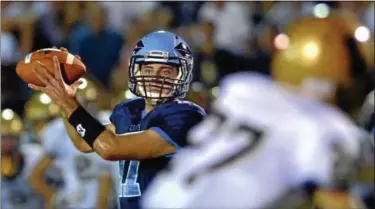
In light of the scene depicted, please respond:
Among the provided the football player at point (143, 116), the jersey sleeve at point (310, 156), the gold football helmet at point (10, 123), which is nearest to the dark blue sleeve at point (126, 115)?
the football player at point (143, 116)

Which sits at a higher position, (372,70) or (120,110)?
(372,70)

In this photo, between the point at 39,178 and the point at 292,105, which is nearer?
the point at 292,105

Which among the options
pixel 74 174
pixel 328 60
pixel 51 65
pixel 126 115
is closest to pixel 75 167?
pixel 74 174

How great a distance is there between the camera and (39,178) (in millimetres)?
7156

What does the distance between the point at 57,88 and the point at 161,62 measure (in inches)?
19.3

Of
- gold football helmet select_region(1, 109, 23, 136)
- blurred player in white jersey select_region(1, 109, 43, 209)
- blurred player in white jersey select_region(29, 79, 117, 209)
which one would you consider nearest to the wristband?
blurred player in white jersey select_region(29, 79, 117, 209)

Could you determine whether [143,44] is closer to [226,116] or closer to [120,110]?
[120,110]

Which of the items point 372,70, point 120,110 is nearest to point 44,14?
point 120,110

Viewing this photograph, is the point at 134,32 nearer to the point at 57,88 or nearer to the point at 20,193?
the point at 20,193

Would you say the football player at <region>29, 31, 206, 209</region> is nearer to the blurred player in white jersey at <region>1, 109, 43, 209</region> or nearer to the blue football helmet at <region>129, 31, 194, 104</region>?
the blue football helmet at <region>129, 31, 194, 104</region>

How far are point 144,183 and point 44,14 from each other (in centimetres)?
566

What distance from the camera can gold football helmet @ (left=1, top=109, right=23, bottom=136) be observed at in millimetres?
7496

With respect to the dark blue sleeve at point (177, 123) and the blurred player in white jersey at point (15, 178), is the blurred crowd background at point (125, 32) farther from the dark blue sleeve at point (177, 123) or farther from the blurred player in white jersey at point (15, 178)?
the dark blue sleeve at point (177, 123)

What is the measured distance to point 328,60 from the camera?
227 centimetres
